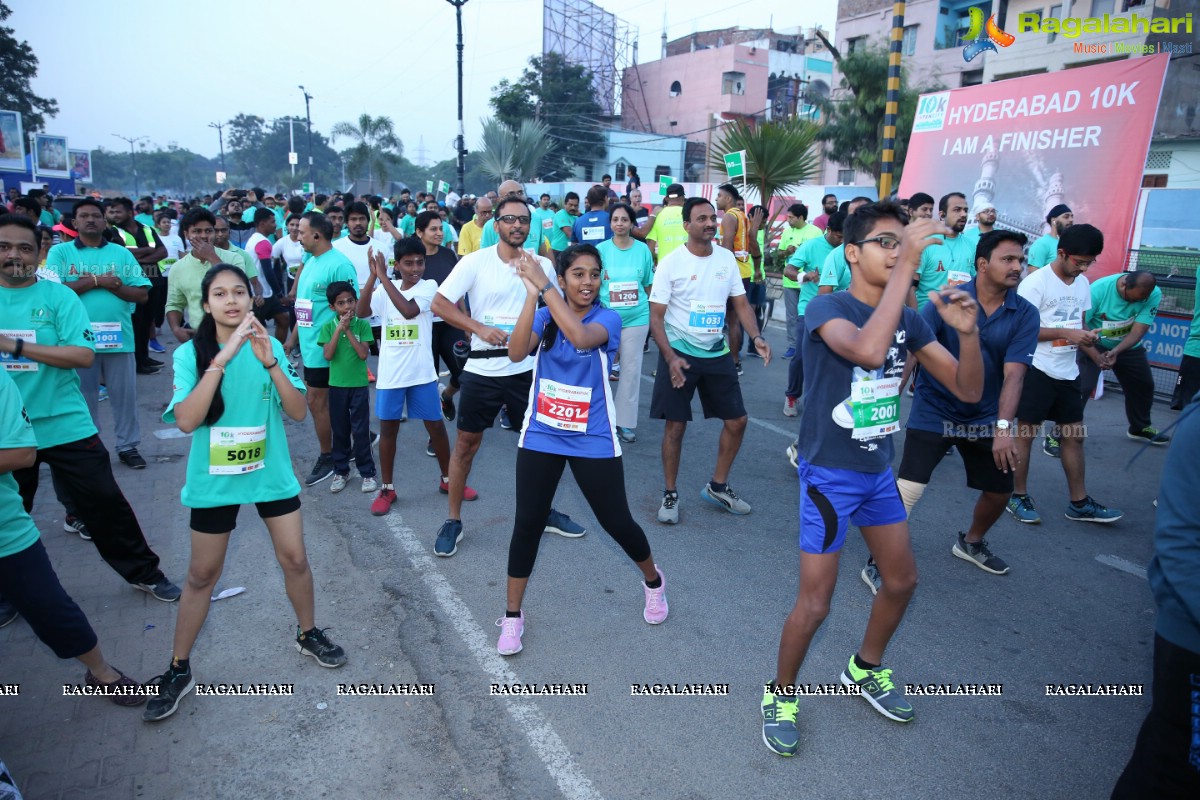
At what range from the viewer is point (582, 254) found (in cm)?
363

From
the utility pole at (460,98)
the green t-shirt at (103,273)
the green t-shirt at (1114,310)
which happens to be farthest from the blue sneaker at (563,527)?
the utility pole at (460,98)

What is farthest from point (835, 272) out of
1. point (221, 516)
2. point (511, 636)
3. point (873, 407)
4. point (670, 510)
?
point (221, 516)

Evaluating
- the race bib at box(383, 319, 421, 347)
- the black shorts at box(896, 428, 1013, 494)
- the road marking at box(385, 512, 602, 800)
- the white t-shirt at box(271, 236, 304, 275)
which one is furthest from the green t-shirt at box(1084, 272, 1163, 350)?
the white t-shirt at box(271, 236, 304, 275)

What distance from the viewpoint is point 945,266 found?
291 inches

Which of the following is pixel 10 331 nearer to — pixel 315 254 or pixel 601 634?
pixel 315 254

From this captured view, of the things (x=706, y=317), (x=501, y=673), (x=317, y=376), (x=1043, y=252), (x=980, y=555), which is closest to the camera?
(x=501, y=673)

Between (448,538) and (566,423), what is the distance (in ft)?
5.24

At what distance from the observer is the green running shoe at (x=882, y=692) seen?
3.27m

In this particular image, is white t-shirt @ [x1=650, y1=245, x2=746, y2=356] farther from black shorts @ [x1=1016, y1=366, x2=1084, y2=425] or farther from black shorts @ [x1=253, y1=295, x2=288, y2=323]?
black shorts @ [x1=253, y1=295, x2=288, y2=323]

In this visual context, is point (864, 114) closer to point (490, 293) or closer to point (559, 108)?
point (559, 108)

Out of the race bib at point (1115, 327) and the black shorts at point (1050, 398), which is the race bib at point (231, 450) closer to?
the black shorts at point (1050, 398)

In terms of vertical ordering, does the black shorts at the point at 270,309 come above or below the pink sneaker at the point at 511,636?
above

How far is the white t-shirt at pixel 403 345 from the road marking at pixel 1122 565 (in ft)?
15.2

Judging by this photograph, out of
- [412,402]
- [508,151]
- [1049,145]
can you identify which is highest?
[508,151]
